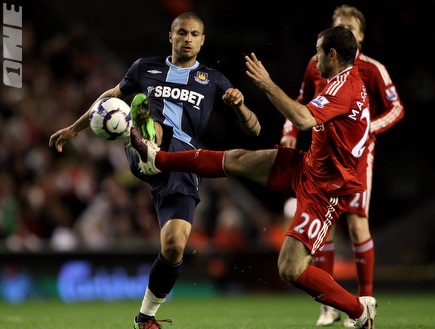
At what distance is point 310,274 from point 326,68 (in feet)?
5.03

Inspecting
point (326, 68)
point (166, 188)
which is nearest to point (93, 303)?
point (166, 188)

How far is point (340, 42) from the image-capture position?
627 centimetres

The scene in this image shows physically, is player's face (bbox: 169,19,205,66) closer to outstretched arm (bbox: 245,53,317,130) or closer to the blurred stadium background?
outstretched arm (bbox: 245,53,317,130)

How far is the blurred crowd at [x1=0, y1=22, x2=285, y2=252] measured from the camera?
1253 cm

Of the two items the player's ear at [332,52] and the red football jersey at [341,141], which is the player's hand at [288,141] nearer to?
the red football jersey at [341,141]

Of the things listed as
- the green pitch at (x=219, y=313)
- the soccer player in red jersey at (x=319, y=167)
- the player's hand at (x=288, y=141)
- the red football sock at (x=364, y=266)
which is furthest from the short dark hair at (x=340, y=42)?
the green pitch at (x=219, y=313)

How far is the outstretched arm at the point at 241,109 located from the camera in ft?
20.7

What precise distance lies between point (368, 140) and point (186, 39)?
6.64ft

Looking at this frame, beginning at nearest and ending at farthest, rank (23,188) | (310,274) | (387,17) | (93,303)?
(310,274) → (93,303) → (23,188) → (387,17)

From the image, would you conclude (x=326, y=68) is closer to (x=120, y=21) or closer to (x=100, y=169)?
(x=100, y=169)

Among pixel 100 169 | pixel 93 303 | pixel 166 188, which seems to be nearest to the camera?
pixel 166 188

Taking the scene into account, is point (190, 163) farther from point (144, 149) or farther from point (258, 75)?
point (258, 75)

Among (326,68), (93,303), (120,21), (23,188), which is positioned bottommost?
(93,303)

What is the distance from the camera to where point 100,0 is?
17.1 m
